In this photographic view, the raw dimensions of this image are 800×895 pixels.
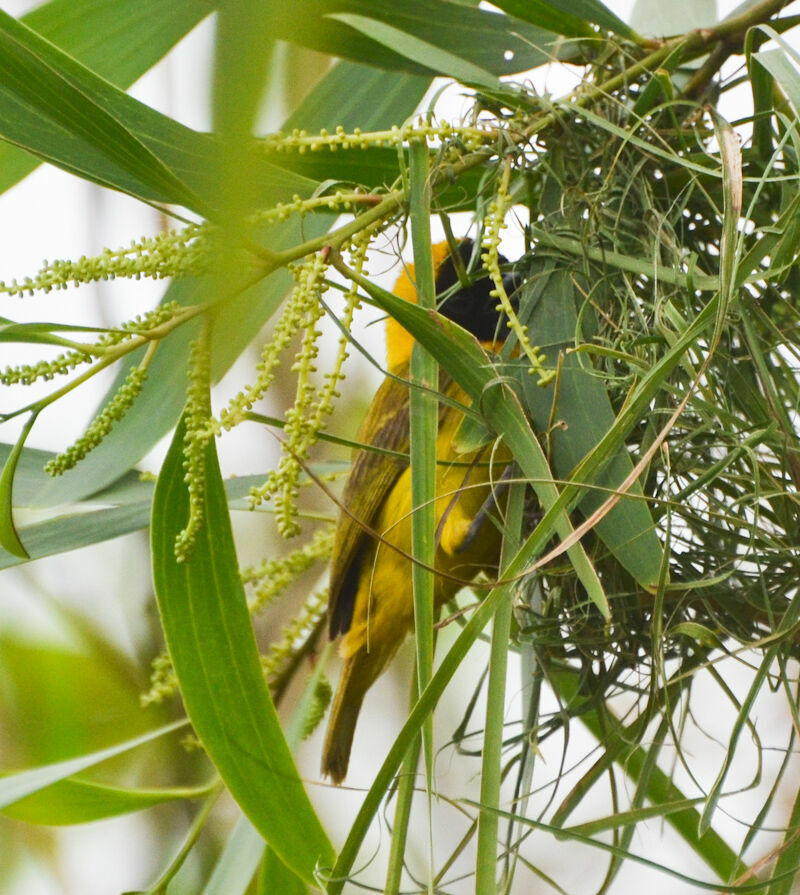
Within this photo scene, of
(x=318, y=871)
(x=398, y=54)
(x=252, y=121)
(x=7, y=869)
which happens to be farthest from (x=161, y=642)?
(x=252, y=121)

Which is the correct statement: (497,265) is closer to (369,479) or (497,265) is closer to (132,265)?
(132,265)

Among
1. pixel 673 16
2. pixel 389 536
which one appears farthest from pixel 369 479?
pixel 673 16

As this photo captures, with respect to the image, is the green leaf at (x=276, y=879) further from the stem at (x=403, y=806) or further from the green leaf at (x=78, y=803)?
the stem at (x=403, y=806)

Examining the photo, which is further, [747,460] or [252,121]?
[747,460]

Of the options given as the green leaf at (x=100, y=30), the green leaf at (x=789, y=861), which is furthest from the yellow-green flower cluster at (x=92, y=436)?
the green leaf at (x=789, y=861)

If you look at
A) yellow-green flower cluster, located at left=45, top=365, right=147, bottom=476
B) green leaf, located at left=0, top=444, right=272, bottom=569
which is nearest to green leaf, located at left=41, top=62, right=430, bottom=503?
green leaf, located at left=0, top=444, right=272, bottom=569

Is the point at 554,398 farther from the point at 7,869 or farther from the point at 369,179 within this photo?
the point at 7,869
